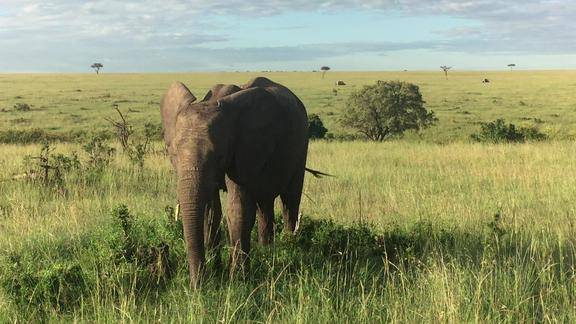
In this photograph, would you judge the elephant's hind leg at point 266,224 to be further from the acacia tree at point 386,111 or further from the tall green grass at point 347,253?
the acacia tree at point 386,111

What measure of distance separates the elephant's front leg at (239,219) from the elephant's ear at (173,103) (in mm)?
751

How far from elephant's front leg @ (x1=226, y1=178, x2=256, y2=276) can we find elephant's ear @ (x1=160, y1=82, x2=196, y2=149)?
751mm

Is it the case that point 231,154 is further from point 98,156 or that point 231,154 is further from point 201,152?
point 98,156

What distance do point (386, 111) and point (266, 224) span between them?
19.4m

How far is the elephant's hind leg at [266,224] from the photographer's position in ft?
19.6

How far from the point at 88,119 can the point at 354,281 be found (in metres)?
33.7

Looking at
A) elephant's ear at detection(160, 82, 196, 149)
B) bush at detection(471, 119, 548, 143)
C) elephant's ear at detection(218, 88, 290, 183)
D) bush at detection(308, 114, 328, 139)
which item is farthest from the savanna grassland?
bush at detection(308, 114, 328, 139)

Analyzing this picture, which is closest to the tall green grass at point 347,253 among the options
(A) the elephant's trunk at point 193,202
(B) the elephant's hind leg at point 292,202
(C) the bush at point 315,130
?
(B) the elephant's hind leg at point 292,202

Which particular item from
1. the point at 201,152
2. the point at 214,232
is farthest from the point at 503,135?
the point at 201,152

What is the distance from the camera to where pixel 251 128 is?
4.73m

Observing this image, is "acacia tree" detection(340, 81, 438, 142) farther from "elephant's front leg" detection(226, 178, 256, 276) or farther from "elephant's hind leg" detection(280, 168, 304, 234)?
"elephant's front leg" detection(226, 178, 256, 276)

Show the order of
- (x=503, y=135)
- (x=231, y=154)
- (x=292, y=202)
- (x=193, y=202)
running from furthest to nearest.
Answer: (x=503, y=135), (x=292, y=202), (x=231, y=154), (x=193, y=202)

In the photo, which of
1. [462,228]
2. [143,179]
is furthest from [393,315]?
[143,179]

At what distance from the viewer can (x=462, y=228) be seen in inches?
282
